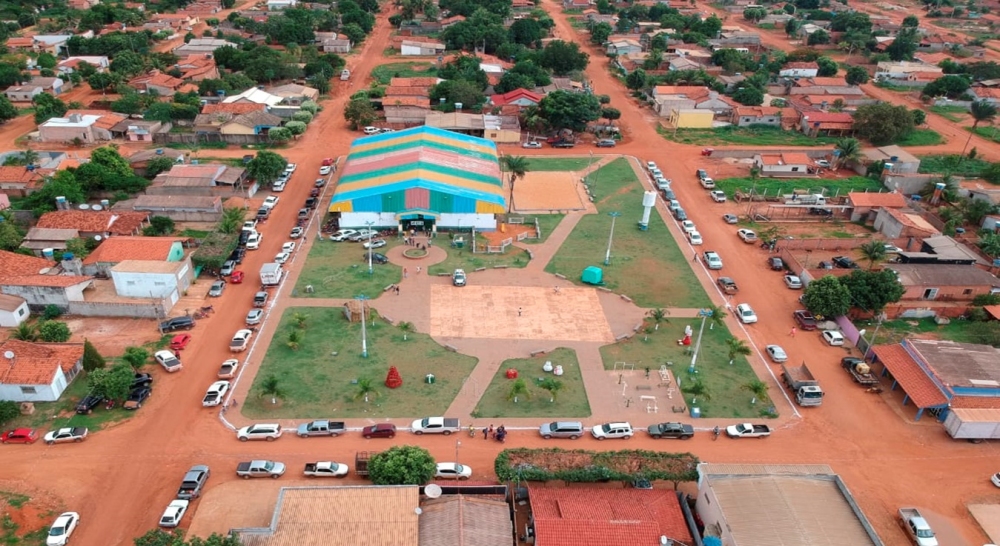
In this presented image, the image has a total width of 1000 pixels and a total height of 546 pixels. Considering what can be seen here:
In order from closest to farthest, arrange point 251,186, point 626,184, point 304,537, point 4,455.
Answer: point 304,537 < point 4,455 < point 251,186 < point 626,184

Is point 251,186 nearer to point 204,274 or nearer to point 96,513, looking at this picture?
point 204,274

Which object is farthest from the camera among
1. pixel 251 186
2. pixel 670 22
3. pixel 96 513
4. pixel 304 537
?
pixel 670 22

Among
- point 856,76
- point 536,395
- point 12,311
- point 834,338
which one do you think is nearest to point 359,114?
point 12,311

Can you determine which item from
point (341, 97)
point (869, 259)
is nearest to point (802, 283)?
point (869, 259)

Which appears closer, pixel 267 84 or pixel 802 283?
pixel 802 283

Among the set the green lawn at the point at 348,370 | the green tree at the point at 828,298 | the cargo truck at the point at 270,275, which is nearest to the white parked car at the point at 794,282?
the green tree at the point at 828,298

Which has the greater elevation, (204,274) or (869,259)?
(869,259)
